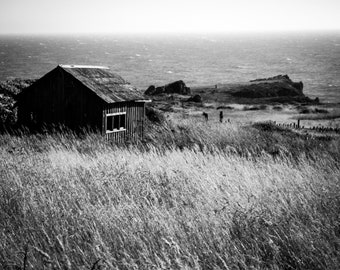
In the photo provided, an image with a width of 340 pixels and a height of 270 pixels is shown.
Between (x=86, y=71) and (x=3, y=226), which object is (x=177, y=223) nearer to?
(x=3, y=226)

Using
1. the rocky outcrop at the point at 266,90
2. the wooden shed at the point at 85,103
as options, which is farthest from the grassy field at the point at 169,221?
the rocky outcrop at the point at 266,90

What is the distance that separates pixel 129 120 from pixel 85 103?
93.0 inches

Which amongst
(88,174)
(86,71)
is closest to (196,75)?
(86,71)

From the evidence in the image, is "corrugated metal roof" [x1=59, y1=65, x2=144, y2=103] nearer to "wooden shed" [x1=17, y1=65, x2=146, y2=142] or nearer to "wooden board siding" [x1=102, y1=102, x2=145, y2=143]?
"wooden shed" [x1=17, y1=65, x2=146, y2=142]

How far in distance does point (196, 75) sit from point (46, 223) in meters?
105

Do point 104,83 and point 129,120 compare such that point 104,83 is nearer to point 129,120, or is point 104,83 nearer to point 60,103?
point 129,120

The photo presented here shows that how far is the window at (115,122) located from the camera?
736 inches

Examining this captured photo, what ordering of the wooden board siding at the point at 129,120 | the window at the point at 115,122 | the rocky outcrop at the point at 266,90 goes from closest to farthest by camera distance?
the wooden board siding at the point at 129,120
the window at the point at 115,122
the rocky outcrop at the point at 266,90

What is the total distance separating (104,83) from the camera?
63.7ft

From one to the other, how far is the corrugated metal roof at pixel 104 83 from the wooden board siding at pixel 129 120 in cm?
37

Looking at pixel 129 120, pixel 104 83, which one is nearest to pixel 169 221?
pixel 129 120

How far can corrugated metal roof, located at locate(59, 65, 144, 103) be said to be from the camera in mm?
18469

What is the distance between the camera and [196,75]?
106750 mm

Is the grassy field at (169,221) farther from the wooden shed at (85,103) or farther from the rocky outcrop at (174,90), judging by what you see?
the rocky outcrop at (174,90)
